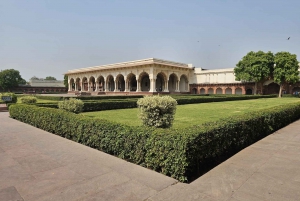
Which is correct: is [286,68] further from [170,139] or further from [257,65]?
[170,139]

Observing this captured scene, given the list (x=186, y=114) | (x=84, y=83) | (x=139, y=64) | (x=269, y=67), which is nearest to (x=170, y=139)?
(x=186, y=114)

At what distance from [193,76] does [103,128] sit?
43.7 m

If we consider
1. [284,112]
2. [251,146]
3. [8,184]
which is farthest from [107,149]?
[284,112]

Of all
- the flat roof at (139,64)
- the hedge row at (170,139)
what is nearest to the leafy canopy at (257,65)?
the flat roof at (139,64)

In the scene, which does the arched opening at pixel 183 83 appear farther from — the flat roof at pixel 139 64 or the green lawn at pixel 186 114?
the green lawn at pixel 186 114

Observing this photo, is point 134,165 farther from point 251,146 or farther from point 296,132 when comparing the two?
point 296,132

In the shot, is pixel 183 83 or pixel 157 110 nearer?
pixel 157 110

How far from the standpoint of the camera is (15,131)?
748 cm

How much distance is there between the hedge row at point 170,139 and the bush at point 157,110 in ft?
4.33

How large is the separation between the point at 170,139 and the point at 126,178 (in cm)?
101

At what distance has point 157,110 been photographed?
19.2 feet

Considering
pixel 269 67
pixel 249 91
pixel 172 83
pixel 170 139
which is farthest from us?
pixel 172 83

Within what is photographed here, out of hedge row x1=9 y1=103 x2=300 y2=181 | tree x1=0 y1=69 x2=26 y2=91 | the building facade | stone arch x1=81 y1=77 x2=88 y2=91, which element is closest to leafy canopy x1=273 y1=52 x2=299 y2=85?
the building facade

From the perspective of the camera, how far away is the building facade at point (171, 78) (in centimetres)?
3672
